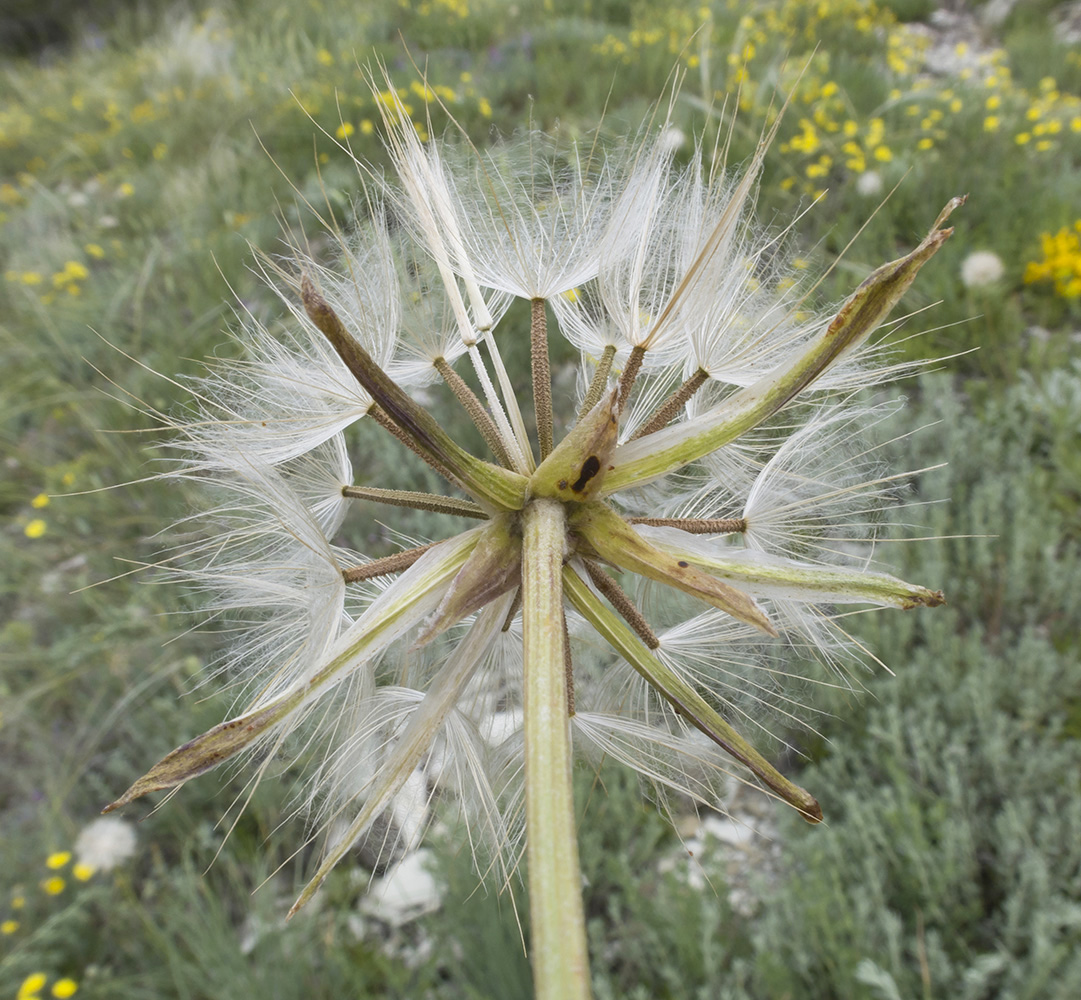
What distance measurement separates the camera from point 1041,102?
143 inches

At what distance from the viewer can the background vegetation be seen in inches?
64.2

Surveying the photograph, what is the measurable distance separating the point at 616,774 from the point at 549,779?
1.53 meters

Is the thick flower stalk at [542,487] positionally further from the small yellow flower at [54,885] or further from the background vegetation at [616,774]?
the small yellow flower at [54,885]

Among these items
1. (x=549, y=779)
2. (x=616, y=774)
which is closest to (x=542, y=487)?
(x=549, y=779)

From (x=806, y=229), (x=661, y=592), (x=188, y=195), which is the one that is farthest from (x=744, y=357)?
(x=188, y=195)

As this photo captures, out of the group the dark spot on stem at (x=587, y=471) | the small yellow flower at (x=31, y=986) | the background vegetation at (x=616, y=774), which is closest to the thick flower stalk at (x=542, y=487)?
the dark spot on stem at (x=587, y=471)

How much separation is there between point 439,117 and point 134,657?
2.71 meters

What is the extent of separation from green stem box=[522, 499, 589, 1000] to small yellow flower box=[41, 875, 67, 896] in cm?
213

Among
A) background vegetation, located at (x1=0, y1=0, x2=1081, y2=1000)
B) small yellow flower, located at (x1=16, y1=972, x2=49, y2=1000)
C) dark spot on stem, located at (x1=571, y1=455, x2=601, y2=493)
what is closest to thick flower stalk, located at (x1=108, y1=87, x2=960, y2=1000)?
dark spot on stem, located at (x1=571, y1=455, x2=601, y2=493)

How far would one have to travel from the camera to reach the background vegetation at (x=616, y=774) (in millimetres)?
1630

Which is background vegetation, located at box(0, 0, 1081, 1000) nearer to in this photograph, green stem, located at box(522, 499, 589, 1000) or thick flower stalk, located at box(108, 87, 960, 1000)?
thick flower stalk, located at box(108, 87, 960, 1000)

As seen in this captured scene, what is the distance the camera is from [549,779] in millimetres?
516

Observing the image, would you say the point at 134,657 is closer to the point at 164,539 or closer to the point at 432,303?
the point at 164,539

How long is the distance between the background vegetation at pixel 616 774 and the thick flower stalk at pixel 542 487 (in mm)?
125
